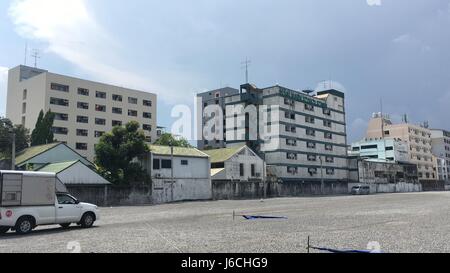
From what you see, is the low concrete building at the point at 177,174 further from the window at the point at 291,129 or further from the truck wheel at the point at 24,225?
the truck wheel at the point at 24,225

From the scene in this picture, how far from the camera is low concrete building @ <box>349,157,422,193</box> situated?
98312 millimetres

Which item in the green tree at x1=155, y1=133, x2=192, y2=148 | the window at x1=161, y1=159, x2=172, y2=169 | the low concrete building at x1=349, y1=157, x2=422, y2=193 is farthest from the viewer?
the low concrete building at x1=349, y1=157, x2=422, y2=193

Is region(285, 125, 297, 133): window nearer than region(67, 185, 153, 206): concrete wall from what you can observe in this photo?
No

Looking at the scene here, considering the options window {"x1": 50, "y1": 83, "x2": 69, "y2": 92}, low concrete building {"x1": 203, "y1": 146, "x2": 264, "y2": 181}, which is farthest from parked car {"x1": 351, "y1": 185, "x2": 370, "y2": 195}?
window {"x1": 50, "y1": 83, "x2": 69, "y2": 92}

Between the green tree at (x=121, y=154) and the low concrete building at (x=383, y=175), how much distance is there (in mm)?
59238

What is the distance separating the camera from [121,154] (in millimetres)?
48594

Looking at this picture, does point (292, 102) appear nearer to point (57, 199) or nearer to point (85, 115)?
point (85, 115)

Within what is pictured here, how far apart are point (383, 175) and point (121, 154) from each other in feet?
251

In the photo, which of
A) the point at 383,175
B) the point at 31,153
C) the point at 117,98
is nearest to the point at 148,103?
the point at 117,98

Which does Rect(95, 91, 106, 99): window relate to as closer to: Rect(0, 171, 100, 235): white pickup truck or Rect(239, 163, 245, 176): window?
Rect(239, 163, 245, 176): window

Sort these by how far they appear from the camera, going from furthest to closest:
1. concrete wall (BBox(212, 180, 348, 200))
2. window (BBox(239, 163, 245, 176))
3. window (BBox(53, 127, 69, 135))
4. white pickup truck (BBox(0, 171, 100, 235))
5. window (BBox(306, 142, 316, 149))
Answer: window (BBox(306, 142, 316, 149))
window (BBox(53, 127, 69, 135))
window (BBox(239, 163, 245, 176))
concrete wall (BBox(212, 180, 348, 200))
white pickup truck (BBox(0, 171, 100, 235))

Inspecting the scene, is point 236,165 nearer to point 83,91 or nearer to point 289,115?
point 289,115

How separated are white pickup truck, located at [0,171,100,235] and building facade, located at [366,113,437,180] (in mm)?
125002

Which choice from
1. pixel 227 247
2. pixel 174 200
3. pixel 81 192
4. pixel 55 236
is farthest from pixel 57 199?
pixel 174 200
